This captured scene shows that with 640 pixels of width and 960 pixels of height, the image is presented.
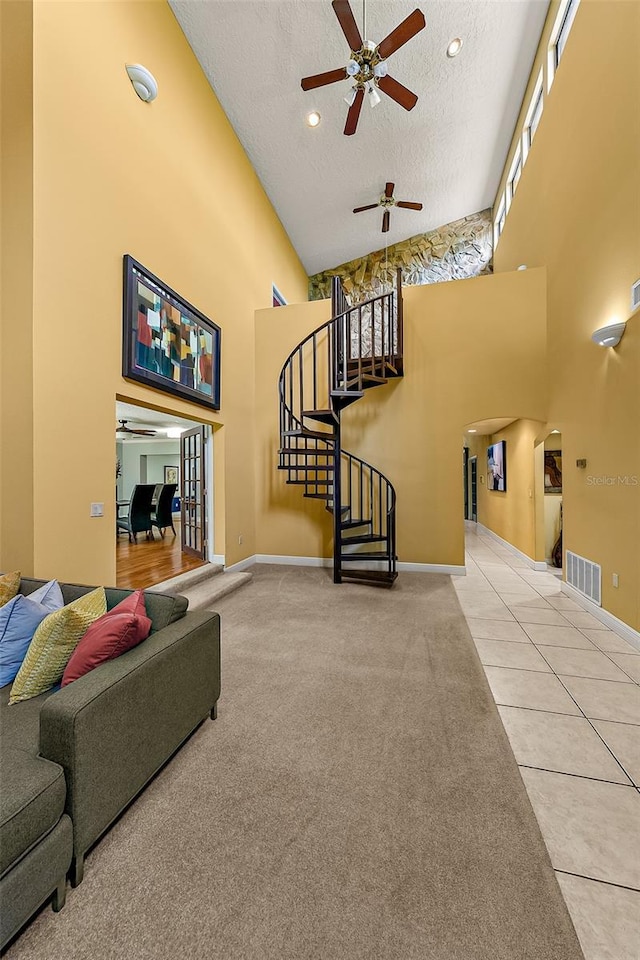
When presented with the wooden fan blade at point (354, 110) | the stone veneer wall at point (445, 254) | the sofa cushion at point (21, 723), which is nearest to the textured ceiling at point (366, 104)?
the stone veneer wall at point (445, 254)

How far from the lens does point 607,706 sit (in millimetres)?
2170

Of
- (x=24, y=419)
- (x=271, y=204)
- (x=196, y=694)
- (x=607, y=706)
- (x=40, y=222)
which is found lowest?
(x=607, y=706)

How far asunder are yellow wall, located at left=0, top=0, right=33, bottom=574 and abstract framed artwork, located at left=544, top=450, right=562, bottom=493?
605 centimetres

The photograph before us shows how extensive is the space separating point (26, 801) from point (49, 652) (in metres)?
0.63

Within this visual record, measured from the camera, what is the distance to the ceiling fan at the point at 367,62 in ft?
10.7

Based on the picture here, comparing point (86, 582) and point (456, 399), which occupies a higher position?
point (456, 399)

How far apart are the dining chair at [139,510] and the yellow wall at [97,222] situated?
2516 millimetres

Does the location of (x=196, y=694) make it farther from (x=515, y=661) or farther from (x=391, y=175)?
(x=391, y=175)

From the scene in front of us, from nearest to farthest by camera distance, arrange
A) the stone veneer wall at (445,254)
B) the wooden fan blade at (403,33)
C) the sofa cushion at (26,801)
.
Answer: the sofa cushion at (26,801) < the wooden fan blade at (403,33) < the stone veneer wall at (445,254)

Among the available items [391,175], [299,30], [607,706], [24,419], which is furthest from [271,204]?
[607,706]

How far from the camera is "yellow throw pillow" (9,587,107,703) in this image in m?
1.55

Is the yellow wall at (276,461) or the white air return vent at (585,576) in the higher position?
the yellow wall at (276,461)

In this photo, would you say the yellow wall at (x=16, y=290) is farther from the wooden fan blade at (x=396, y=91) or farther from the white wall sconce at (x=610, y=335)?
the white wall sconce at (x=610, y=335)

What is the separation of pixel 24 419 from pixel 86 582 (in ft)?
4.19
